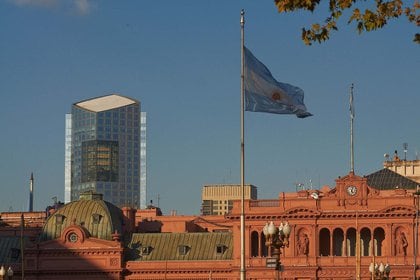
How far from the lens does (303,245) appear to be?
140 meters

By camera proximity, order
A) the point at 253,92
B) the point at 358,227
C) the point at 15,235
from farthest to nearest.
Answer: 1. the point at 15,235
2. the point at 358,227
3. the point at 253,92

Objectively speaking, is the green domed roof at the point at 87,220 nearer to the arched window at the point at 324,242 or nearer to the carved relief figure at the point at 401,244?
the arched window at the point at 324,242

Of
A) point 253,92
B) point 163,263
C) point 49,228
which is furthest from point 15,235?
point 253,92

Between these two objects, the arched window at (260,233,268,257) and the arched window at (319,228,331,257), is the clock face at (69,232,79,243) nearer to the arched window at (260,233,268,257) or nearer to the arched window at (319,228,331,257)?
the arched window at (260,233,268,257)

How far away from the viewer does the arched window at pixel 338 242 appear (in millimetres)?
141625

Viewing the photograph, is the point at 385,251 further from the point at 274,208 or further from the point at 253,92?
the point at 253,92

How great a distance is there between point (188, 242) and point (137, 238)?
20.9 ft

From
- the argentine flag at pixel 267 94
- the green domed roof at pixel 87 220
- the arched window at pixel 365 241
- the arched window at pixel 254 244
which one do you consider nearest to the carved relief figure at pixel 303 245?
the arched window at pixel 254 244

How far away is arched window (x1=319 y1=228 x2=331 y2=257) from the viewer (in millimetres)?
141625

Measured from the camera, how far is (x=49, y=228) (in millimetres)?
148875

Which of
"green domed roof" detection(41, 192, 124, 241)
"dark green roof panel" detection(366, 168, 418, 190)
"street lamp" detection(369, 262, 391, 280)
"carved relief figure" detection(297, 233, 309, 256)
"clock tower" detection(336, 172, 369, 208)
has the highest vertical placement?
"dark green roof panel" detection(366, 168, 418, 190)

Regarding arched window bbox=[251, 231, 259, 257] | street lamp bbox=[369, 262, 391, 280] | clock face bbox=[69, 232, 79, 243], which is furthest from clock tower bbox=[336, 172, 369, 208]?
clock face bbox=[69, 232, 79, 243]

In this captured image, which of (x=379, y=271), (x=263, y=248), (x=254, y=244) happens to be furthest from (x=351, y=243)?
(x=379, y=271)

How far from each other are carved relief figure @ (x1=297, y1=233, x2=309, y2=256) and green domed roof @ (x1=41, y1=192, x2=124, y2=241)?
23.1 meters
